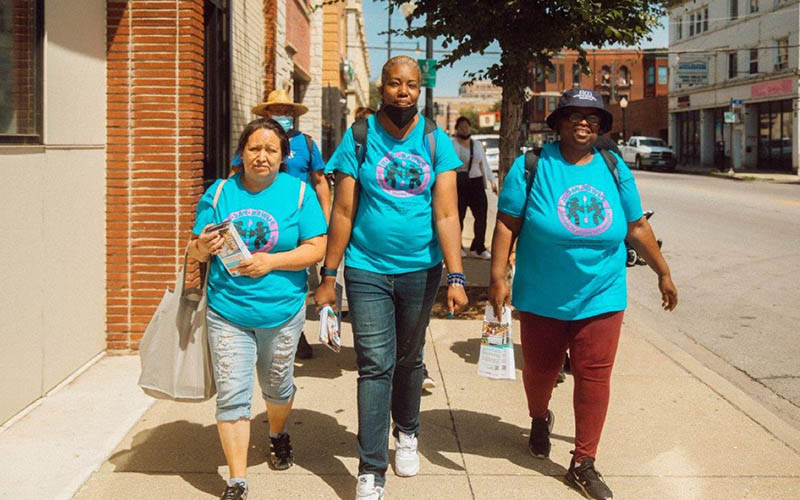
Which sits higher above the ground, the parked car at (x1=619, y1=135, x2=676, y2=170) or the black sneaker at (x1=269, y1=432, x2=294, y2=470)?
the parked car at (x1=619, y1=135, x2=676, y2=170)

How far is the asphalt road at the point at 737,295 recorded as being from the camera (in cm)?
674

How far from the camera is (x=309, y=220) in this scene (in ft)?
13.2

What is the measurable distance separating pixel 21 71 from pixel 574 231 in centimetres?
339

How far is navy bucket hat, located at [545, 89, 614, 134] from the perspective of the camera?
4.02m

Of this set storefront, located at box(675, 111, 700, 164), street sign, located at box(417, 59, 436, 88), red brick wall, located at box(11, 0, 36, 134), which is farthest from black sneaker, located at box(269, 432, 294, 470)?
storefront, located at box(675, 111, 700, 164)

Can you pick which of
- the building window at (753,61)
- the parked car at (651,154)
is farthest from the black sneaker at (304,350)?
the parked car at (651,154)

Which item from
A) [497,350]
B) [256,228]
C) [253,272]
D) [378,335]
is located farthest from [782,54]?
[253,272]

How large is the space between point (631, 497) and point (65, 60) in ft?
14.5

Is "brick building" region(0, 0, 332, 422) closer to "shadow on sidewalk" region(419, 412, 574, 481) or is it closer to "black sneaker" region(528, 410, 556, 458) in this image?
"shadow on sidewalk" region(419, 412, 574, 481)

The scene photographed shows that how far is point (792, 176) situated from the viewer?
35.9m

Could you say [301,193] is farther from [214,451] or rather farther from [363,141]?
[214,451]

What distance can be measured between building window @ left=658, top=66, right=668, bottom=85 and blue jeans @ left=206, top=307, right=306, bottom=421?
83.2 meters

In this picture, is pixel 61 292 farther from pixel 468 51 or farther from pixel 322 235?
pixel 468 51

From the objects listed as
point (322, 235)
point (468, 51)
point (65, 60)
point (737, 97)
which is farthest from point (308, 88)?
point (737, 97)
